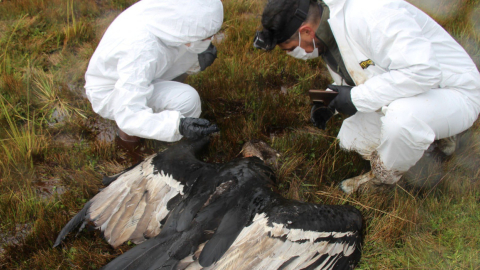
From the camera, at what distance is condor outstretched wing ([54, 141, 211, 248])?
2.81 meters

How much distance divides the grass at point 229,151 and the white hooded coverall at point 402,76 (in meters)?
0.46

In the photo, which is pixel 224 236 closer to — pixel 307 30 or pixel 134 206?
pixel 134 206

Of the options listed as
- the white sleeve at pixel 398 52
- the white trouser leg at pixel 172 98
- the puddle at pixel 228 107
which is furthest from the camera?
the puddle at pixel 228 107

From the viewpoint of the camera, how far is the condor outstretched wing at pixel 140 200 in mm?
2812

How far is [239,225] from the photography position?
2.50 meters

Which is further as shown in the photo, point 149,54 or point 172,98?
point 172,98

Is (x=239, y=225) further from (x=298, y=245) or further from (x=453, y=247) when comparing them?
(x=453, y=247)

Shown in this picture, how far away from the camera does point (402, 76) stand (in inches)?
102

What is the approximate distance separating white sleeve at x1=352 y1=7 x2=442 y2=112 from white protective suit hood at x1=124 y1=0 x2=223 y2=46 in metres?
1.24

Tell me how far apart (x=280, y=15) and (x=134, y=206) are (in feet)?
6.46

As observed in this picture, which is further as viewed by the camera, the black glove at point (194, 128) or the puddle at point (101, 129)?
the puddle at point (101, 129)

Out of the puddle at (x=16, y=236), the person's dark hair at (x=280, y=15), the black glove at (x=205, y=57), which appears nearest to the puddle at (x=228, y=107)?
the black glove at (x=205, y=57)

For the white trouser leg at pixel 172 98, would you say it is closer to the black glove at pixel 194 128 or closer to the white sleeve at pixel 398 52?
the black glove at pixel 194 128

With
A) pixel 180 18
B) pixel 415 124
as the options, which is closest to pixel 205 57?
pixel 180 18
